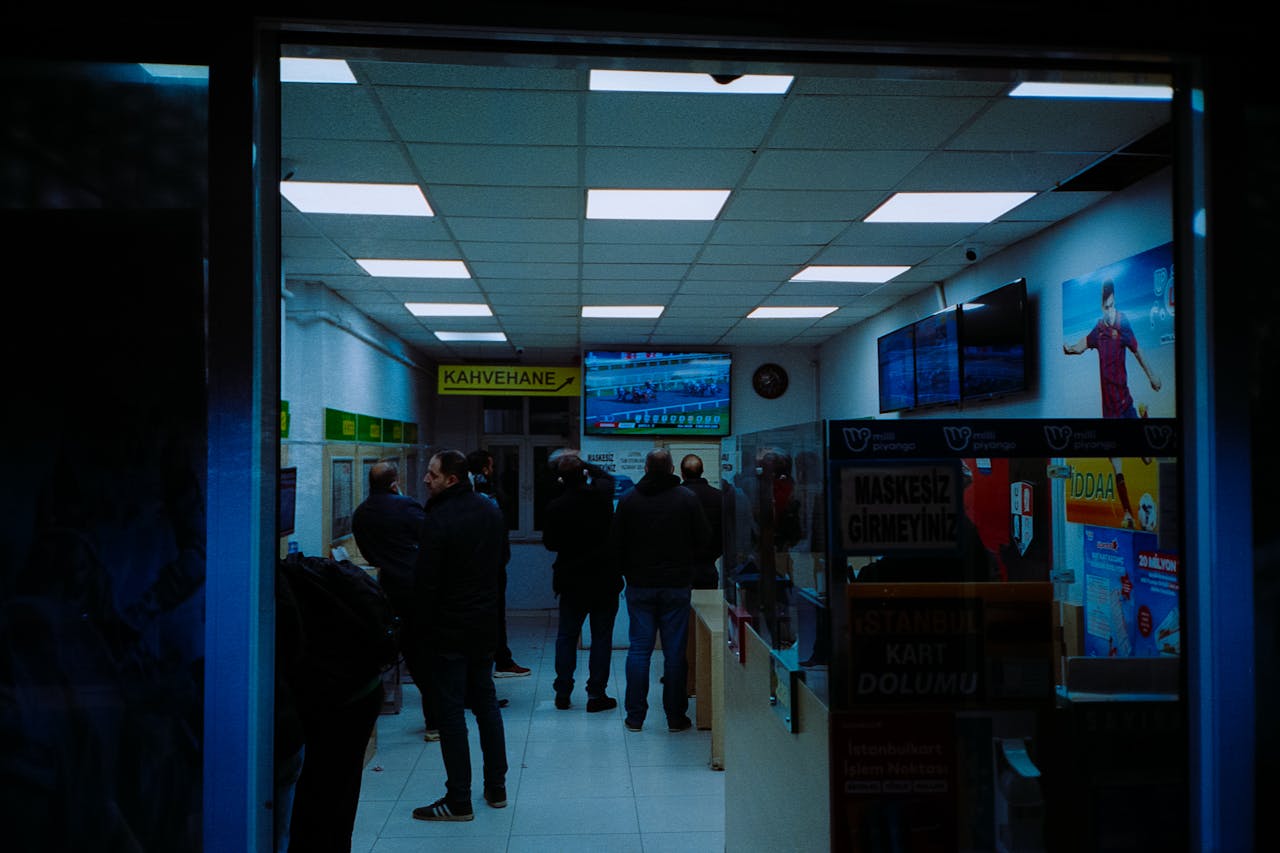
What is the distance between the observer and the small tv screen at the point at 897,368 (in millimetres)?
5824

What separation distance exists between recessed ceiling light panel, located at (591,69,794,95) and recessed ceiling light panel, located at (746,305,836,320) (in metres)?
3.86

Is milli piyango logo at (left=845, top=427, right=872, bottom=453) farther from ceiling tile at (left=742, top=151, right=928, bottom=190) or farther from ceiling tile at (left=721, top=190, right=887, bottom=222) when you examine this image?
ceiling tile at (left=721, top=190, right=887, bottom=222)

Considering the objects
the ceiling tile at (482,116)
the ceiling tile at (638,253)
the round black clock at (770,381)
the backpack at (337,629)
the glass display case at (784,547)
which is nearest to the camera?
the glass display case at (784,547)

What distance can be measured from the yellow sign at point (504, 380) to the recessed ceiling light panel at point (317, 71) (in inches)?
223

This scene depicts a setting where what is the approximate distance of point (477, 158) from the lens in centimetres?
336

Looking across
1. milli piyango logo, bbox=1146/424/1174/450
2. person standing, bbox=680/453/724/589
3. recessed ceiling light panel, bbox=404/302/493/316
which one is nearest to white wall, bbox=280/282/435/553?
recessed ceiling light panel, bbox=404/302/493/316

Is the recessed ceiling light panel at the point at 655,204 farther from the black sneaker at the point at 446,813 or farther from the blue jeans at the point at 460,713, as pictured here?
the black sneaker at the point at 446,813

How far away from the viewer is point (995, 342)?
4789 mm

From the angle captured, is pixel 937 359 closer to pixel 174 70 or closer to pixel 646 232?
pixel 646 232

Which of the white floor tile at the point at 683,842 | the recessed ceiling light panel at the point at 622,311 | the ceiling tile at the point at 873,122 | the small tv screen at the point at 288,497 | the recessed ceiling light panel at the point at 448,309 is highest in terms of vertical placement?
the ceiling tile at the point at 873,122

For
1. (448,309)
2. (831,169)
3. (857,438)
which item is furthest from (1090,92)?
(448,309)

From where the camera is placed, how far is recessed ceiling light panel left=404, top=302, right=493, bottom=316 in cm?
651

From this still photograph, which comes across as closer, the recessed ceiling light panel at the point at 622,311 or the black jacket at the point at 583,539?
the black jacket at the point at 583,539

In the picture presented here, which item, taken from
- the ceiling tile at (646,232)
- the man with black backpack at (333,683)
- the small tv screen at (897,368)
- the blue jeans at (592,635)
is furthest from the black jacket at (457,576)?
the small tv screen at (897,368)
